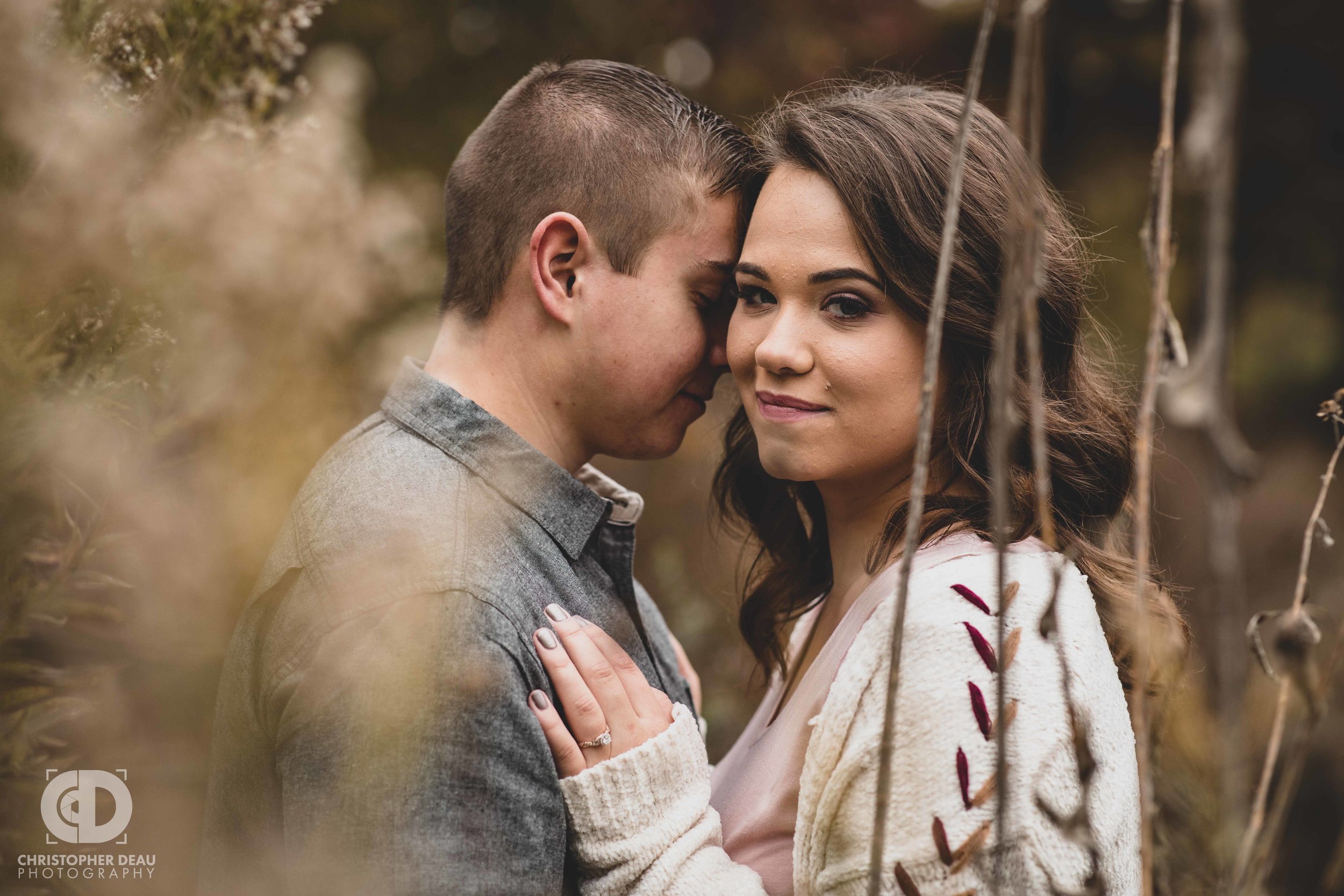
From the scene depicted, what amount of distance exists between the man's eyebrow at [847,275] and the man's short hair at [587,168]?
1.19ft

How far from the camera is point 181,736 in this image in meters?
1.00

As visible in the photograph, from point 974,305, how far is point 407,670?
1.14m

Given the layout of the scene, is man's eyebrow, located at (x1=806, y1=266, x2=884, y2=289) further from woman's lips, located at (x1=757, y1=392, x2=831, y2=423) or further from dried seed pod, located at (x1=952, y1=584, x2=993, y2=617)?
dried seed pod, located at (x1=952, y1=584, x2=993, y2=617)

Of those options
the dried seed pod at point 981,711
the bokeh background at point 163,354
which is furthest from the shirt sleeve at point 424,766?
the dried seed pod at point 981,711

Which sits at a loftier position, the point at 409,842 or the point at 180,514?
the point at 180,514

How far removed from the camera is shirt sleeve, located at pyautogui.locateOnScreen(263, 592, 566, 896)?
130 centimetres

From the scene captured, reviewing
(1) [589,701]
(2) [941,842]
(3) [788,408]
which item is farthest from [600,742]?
(3) [788,408]

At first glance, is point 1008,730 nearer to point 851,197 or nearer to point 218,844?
point 851,197

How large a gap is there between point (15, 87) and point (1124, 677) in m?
1.89

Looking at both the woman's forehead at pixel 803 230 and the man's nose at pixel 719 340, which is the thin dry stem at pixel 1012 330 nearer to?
the woman's forehead at pixel 803 230

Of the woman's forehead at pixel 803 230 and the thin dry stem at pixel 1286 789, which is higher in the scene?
the woman's forehead at pixel 803 230

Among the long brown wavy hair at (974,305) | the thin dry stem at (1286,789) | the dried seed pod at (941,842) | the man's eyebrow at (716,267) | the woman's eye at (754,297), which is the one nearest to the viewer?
the thin dry stem at (1286,789)

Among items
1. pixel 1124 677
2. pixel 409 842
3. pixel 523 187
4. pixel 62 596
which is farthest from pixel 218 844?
pixel 1124 677

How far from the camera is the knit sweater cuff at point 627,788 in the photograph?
4.81 feet
